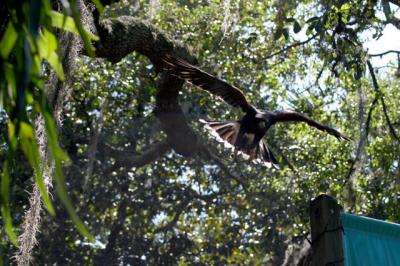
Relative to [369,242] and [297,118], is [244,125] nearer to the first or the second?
[297,118]

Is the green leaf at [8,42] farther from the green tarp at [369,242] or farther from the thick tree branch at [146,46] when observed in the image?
the thick tree branch at [146,46]

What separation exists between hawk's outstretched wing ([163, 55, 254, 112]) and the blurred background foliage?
0.33 m

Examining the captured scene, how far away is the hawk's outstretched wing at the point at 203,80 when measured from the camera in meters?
4.62

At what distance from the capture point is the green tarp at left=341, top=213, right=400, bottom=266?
9.28 feet

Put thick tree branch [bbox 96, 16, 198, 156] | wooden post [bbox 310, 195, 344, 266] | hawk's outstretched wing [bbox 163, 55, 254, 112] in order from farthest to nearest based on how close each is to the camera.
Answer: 1. hawk's outstretched wing [bbox 163, 55, 254, 112]
2. thick tree branch [bbox 96, 16, 198, 156]
3. wooden post [bbox 310, 195, 344, 266]

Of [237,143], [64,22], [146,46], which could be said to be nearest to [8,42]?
[64,22]

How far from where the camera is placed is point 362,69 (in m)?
5.49

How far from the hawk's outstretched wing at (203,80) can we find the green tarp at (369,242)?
6.45ft

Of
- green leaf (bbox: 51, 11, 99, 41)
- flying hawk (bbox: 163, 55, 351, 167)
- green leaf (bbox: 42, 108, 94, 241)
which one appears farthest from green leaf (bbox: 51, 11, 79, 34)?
flying hawk (bbox: 163, 55, 351, 167)

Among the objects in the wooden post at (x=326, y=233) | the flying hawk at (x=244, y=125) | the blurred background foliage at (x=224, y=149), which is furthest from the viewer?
the blurred background foliage at (x=224, y=149)

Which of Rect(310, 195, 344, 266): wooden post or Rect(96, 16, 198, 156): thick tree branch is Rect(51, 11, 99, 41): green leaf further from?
Rect(96, 16, 198, 156): thick tree branch

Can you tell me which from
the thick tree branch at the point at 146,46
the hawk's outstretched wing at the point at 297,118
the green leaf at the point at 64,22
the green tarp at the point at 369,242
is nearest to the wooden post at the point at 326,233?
the green tarp at the point at 369,242

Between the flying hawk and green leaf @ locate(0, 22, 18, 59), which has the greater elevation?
the flying hawk

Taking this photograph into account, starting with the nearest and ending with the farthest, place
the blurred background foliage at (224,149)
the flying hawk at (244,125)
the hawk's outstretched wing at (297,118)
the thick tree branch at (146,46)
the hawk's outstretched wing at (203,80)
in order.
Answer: the thick tree branch at (146,46)
the hawk's outstretched wing at (203,80)
the flying hawk at (244,125)
the hawk's outstretched wing at (297,118)
the blurred background foliage at (224,149)
